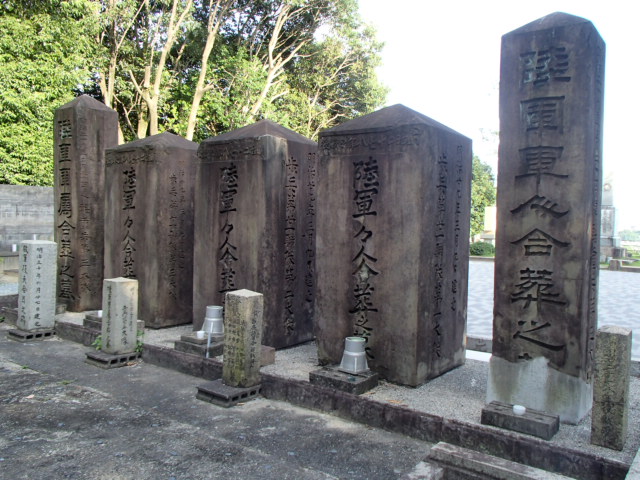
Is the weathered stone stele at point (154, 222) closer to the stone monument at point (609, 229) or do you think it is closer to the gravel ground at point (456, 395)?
the gravel ground at point (456, 395)

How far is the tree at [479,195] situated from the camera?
37.2m

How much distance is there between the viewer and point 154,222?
26.9 feet

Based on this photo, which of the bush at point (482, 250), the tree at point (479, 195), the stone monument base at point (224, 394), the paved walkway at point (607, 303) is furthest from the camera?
the tree at point (479, 195)

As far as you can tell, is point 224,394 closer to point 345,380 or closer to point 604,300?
point 345,380

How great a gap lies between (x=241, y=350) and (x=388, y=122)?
115 inches

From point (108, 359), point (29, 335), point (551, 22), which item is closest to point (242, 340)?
point (108, 359)

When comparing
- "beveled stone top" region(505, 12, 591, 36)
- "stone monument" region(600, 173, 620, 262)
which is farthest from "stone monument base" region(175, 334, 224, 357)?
"stone monument" region(600, 173, 620, 262)

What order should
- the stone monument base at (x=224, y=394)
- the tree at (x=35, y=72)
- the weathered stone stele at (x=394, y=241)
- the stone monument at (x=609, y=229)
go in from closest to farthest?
the stone monument base at (x=224, y=394), the weathered stone stele at (x=394, y=241), the tree at (x=35, y=72), the stone monument at (x=609, y=229)

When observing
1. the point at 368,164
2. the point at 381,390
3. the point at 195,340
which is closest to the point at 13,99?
the point at 195,340

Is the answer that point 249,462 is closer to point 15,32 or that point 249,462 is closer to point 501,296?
point 501,296

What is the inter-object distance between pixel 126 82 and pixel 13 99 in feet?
18.5

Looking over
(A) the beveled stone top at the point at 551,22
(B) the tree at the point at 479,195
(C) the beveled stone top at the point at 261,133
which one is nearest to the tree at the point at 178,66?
(C) the beveled stone top at the point at 261,133

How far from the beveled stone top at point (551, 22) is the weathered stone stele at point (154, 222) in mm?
5553

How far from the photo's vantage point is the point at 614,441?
3902 mm
